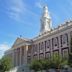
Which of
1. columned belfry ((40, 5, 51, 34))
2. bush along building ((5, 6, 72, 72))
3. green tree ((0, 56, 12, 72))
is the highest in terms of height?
columned belfry ((40, 5, 51, 34))

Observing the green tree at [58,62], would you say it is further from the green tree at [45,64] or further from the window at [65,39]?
the window at [65,39]

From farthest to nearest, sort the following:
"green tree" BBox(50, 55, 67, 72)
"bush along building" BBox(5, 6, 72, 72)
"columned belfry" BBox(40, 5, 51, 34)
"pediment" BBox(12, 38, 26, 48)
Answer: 1. "columned belfry" BBox(40, 5, 51, 34)
2. "pediment" BBox(12, 38, 26, 48)
3. "bush along building" BBox(5, 6, 72, 72)
4. "green tree" BBox(50, 55, 67, 72)

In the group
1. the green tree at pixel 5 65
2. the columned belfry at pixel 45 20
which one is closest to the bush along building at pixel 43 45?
the columned belfry at pixel 45 20

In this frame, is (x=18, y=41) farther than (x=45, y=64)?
Yes

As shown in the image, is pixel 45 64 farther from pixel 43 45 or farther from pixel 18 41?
pixel 18 41

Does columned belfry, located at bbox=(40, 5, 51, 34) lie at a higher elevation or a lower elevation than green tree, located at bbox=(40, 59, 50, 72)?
higher

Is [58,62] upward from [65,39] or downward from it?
downward

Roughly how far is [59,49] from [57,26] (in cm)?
701

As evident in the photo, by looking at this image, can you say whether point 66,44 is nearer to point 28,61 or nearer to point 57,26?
point 57,26

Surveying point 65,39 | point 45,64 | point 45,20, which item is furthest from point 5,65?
point 45,20

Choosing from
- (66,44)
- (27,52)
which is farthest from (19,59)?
(66,44)

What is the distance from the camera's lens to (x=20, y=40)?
9244cm

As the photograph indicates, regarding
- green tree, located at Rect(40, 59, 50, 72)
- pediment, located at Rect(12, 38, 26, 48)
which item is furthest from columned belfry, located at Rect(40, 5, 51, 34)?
green tree, located at Rect(40, 59, 50, 72)

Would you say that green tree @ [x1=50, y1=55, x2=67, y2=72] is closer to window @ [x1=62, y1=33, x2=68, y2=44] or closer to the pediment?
window @ [x1=62, y1=33, x2=68, y2=44]
